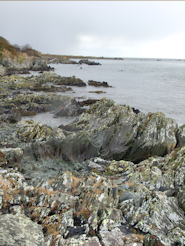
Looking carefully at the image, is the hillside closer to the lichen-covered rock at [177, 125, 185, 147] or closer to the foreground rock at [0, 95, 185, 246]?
the foreground rock at [0, 95, 185, 246]

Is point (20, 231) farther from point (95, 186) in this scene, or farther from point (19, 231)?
point (95, 186)

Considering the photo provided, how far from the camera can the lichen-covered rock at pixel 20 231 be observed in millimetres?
4828

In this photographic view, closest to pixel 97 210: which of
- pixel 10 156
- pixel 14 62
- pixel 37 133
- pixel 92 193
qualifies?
pixel 92 193

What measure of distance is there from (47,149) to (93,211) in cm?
845

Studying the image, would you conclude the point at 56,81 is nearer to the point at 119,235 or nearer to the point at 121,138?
the point at 121,138

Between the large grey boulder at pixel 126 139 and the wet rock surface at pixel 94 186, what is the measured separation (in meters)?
0.09

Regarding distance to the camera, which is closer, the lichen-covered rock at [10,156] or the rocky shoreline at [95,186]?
the rocky shoreline at [95,186]

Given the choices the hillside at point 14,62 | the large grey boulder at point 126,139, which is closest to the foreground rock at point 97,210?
the large grey boulder at point 126,139

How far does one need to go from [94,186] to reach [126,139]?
8386mm

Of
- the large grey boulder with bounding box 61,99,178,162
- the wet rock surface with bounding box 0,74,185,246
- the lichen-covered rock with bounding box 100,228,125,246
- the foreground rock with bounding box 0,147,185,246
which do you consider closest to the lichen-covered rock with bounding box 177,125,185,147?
the wet rock surface with bounding box 0,74,185,246

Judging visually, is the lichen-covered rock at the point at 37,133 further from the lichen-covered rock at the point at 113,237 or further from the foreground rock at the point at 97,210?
the lichen-covered rock at the point at 113,237

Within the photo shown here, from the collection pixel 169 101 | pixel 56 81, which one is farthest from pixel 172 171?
pixel 56 81

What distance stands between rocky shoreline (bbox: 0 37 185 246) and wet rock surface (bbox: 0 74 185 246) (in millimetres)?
31

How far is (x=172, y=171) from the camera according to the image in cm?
969
